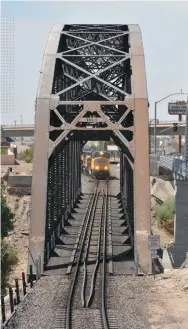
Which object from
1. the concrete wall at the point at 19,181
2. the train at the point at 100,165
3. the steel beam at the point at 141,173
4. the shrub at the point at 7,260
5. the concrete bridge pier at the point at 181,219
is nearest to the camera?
the steel beam at the point at 141,173

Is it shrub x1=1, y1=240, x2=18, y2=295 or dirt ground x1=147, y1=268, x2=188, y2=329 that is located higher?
dirt ground x1=147, y1=268, x2=188, y2=329

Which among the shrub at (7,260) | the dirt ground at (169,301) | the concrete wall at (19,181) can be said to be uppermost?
the concrete wall at (19,181)

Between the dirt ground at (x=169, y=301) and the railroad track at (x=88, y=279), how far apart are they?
4.84 ft

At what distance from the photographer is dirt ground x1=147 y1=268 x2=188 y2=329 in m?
14.8

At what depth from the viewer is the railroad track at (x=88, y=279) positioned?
1484cm

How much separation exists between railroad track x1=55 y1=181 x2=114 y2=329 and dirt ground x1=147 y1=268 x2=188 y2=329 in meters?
1.47

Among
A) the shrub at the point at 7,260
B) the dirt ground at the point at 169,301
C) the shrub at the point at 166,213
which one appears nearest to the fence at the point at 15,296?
the dirt ground at the point at 169,301

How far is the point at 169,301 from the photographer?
16.8 meters

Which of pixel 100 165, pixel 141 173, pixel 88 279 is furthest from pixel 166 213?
pixel 88 279

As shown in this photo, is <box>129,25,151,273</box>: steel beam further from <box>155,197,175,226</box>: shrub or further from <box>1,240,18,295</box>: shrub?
<box>155,197,175,226</box>: shrub

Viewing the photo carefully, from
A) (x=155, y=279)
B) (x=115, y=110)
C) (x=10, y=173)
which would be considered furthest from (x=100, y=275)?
(x=10, y=173)

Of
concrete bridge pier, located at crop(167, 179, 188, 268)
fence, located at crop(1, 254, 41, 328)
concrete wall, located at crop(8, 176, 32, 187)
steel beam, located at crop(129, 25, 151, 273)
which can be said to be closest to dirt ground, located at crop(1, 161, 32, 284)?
concrete wall, located at crop(8, 176, 32, 187)

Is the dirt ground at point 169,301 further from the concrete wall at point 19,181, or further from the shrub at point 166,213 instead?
the concrete wall at point 19,181

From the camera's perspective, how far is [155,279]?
1958 cm
